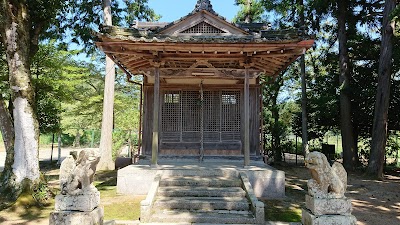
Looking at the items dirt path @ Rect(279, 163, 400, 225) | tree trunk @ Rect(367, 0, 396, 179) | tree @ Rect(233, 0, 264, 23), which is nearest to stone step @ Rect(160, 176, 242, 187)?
dirt path @ Rect(279, 163, 400, 225)

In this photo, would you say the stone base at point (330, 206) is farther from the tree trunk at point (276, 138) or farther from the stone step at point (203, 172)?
the tree trunk at point (276, 138)

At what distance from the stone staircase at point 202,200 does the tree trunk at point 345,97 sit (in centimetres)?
938

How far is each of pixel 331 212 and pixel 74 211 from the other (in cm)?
426

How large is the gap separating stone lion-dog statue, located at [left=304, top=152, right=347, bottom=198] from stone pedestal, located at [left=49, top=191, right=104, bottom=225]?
147 inches

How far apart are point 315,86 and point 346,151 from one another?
477 centimetres

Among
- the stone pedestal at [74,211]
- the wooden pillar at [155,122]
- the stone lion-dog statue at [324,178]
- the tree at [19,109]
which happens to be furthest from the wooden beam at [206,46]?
the stone pedestal at [74,211]

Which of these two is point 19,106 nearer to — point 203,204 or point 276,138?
point 203,204

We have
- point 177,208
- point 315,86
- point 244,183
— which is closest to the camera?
point 177,208

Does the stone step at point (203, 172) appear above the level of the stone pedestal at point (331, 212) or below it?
above

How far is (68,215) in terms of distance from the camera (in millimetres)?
4938

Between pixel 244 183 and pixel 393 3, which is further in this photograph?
pixel 393 3

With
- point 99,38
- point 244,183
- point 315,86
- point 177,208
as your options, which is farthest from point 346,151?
point 99,38

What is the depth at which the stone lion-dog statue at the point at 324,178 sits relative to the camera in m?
4.95

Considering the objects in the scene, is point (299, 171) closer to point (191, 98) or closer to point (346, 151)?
point (346, 151)
